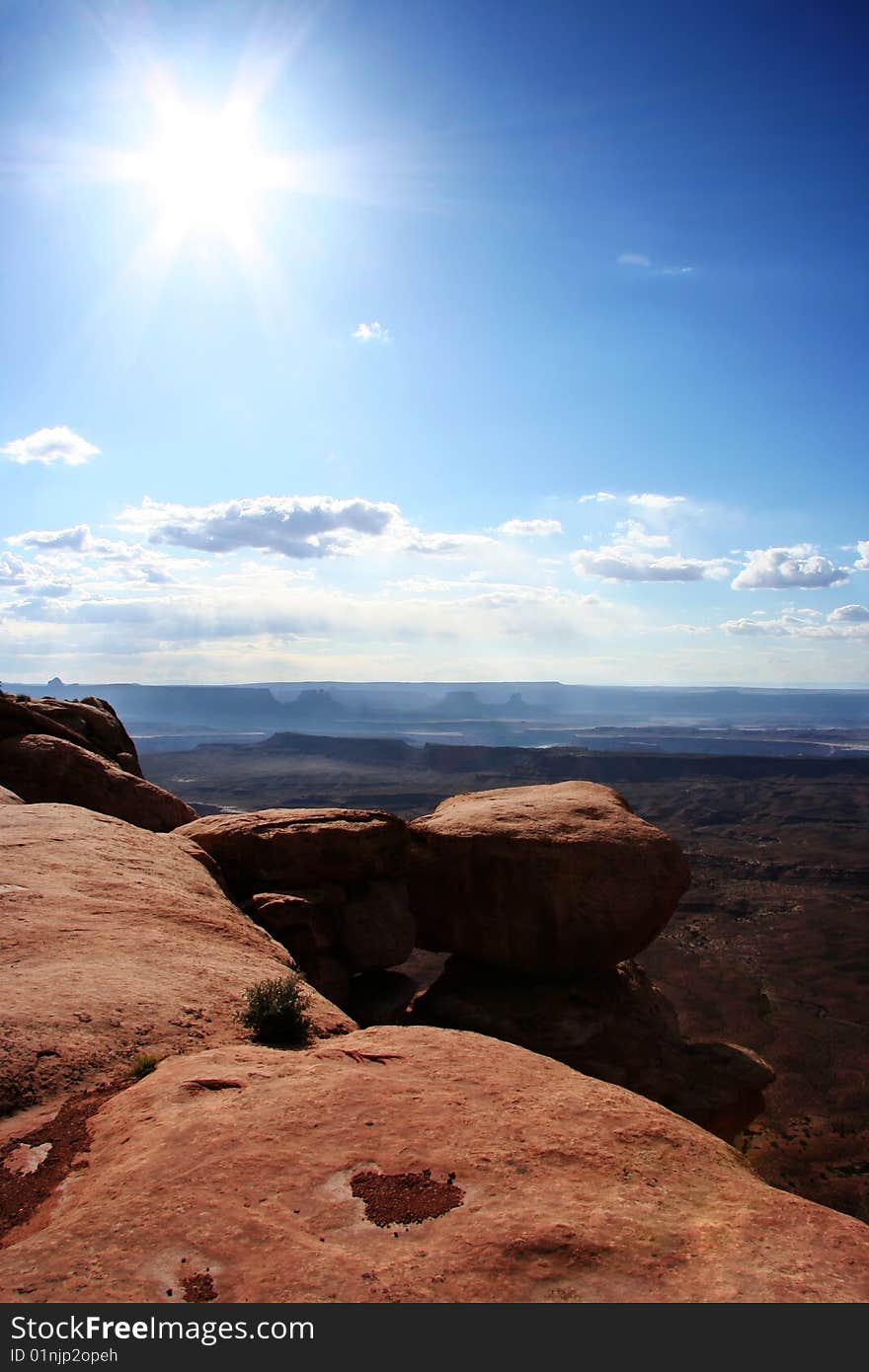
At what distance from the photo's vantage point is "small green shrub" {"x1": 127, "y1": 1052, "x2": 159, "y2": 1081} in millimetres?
6141

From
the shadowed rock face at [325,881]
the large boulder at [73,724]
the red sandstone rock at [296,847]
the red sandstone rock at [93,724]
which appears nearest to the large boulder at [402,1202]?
the shadowed rock face at [325,881]

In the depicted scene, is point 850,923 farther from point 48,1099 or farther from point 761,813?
point 48,1099

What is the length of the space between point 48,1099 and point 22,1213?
58.8 inches

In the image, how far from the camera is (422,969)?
147 ft

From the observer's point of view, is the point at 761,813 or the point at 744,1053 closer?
the point at 744,1053

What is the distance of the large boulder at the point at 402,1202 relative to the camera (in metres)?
3.54

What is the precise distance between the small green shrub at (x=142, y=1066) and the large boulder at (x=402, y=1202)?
0.19 meters

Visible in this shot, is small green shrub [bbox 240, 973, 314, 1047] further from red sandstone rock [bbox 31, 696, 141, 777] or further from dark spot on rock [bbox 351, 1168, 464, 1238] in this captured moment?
red sandstone rock [bbox 31, 696, 141, 777]

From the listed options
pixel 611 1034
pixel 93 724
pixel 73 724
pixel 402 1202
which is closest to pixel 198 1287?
pixel 402 1202

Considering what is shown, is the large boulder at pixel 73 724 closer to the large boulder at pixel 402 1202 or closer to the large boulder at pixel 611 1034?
the large boulder at pixel 611 1034

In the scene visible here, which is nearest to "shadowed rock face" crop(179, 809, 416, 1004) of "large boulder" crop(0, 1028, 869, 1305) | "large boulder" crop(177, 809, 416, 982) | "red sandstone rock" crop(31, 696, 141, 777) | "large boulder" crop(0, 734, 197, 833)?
"large boulder" crop(177, 809, 416, 982)

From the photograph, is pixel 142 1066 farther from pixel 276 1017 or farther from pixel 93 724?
pixel 93 724

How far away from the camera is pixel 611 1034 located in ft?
52.2
